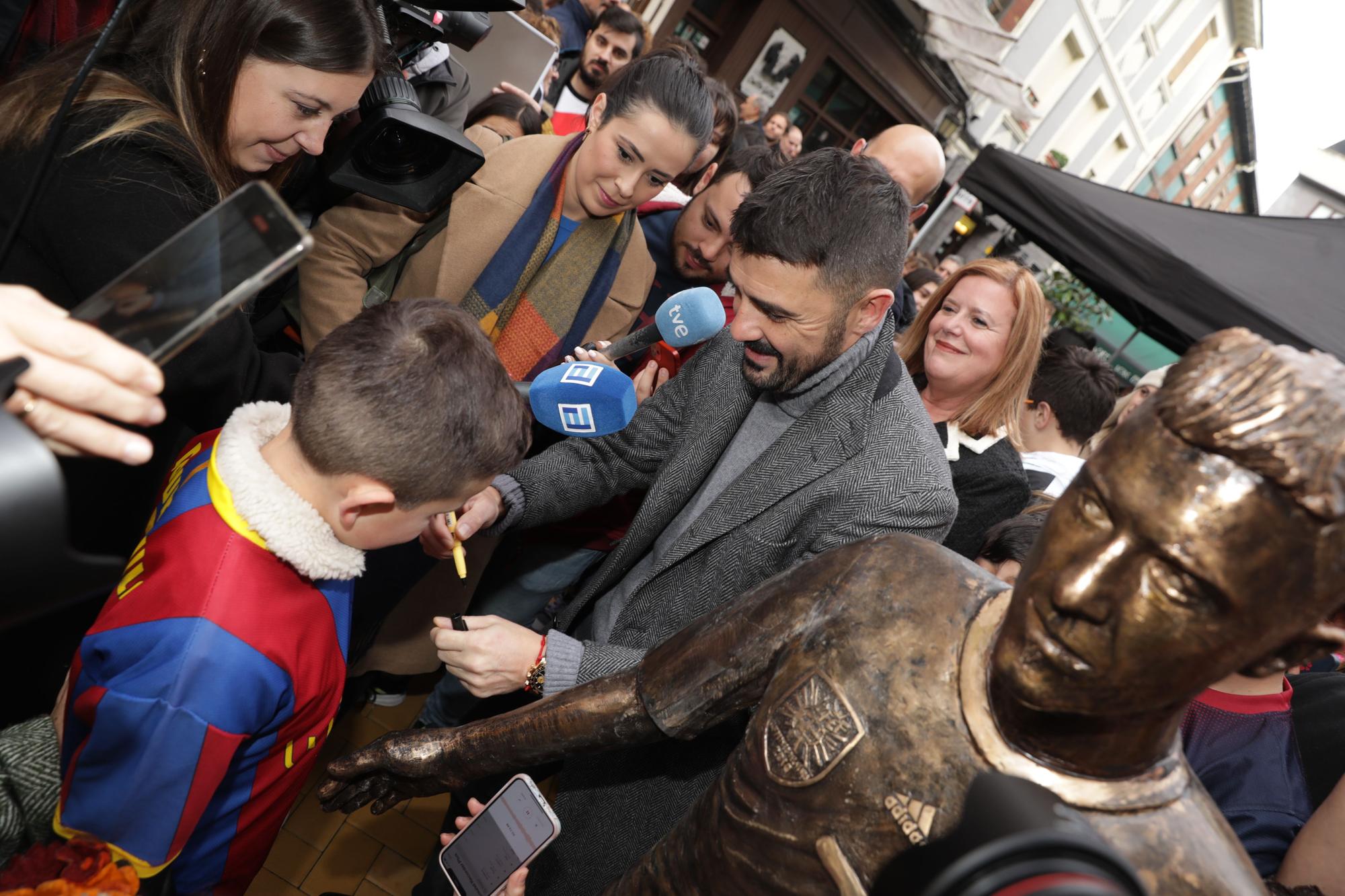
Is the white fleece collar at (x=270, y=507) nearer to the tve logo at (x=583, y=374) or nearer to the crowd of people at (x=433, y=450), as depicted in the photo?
the crowd of people at (x=433, y=450)

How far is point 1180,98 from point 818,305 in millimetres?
28025

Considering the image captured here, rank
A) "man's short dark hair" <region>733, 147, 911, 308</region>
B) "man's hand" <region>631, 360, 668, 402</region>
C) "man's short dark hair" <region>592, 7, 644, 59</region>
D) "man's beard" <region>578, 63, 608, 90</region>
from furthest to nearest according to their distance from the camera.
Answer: "man's beard" <region>578, 63, 608, 90</region> < "man's short dark hair" <region>592, 7, 644, 59</region> < "man's hand" <region>631, 360, 668, 402</region> < "man's short dark hair" <region>733, 147, 911, 308</region>

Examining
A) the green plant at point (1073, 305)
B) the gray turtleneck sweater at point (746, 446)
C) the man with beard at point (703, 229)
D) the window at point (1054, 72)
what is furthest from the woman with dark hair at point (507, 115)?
the window at point (1054, 72)

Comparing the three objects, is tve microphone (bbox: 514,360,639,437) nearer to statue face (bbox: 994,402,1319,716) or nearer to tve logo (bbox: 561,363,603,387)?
tve logo (bbox: 561,363,603,387)

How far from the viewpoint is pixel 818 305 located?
181 cm

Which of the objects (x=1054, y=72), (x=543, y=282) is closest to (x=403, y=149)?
(x=543, y=282)

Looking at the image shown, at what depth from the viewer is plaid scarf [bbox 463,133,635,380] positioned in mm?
2418

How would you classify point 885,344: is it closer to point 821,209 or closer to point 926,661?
point 821,209

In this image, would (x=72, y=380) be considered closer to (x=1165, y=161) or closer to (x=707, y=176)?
(x=707, y=176)

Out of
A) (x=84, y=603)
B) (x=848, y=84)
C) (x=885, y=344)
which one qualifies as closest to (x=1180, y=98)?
(x=848, y=84)

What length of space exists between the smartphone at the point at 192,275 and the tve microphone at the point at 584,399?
111cm

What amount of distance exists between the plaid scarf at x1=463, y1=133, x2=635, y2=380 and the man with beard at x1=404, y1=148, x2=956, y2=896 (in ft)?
2.05

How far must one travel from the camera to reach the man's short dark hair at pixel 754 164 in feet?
9.30

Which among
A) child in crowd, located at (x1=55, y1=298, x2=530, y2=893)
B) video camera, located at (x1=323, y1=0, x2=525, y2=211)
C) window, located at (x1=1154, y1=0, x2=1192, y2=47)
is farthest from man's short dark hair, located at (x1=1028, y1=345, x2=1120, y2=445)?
window, located at (x1=1154, y1=0, x2=1192, y2=47)
